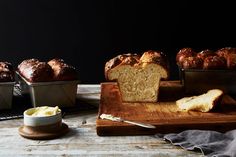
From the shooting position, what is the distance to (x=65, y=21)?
2.97 meters

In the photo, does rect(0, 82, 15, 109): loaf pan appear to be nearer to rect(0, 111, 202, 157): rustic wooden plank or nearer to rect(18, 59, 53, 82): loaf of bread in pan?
rect(18, 59, 53, 82): loaf of bread in pan

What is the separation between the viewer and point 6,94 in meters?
1.78

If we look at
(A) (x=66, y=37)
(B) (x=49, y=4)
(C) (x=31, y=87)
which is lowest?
(C) (x=31, y=87)

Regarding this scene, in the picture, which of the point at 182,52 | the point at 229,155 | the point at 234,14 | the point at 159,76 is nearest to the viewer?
the point at 229,155

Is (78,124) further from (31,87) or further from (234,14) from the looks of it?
(234,14)

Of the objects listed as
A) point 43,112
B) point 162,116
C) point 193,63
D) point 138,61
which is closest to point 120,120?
point 162,116

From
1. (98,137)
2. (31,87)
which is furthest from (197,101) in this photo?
(31,87)

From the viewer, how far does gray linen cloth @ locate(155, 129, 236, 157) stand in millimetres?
1294

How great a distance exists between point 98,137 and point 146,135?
183mm

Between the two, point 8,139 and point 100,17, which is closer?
point 8,139

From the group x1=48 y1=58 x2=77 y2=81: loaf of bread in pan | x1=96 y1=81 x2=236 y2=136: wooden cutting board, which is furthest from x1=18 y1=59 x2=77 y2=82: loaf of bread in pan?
x1=96 y1=81 x2=236 y2=136: wooden cutting board

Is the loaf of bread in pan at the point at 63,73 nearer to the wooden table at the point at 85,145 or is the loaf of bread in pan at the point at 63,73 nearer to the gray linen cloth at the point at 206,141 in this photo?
the wooden table at the point at 85,145

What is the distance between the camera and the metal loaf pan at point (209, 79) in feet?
6.69

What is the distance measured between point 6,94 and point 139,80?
2.11ft
